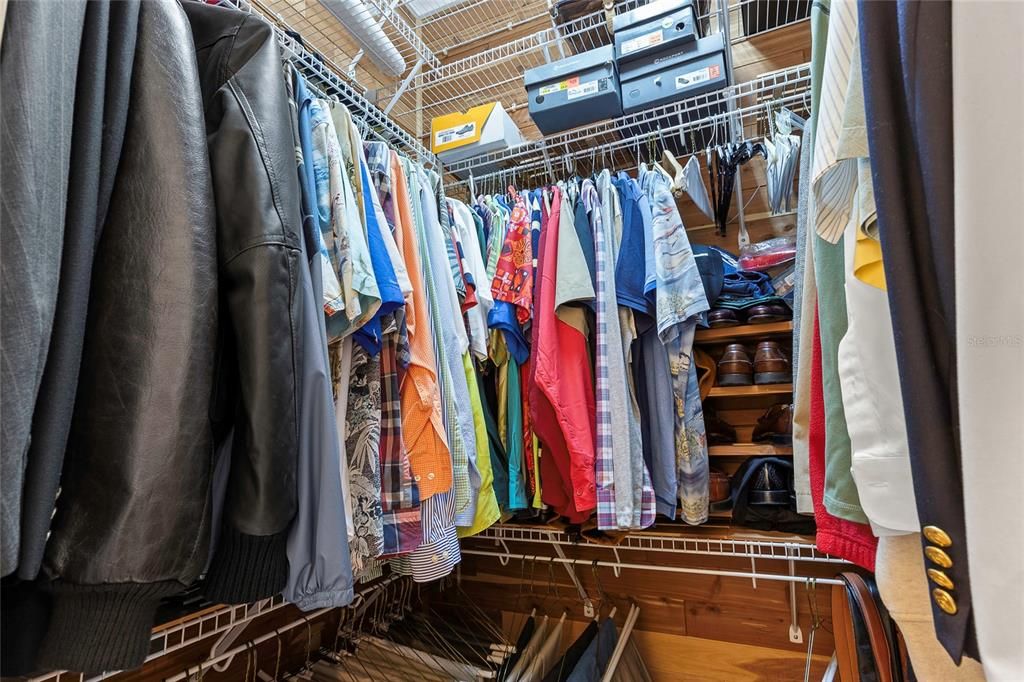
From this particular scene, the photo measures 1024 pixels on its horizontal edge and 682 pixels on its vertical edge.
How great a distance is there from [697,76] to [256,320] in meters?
1.37

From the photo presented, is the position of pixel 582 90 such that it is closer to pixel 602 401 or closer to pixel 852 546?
pixel 602 401

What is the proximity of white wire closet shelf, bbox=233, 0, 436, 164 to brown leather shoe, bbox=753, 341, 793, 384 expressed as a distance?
107 centimetres

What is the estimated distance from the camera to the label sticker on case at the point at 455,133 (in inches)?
63.4

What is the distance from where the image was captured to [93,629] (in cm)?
43

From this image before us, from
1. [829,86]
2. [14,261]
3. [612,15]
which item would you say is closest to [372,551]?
[14,261]

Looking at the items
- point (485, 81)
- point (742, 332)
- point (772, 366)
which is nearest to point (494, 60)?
point (485, 81)

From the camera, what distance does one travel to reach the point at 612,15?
164cm

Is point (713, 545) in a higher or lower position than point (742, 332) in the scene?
Answer: lower

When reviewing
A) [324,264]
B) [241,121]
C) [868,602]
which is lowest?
[868,602]

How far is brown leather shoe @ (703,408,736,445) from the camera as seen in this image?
1334 mm

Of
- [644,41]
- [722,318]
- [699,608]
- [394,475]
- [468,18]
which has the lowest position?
[699,608]

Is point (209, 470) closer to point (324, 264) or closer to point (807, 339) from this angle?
point (324, 264)

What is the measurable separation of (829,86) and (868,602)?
740mm

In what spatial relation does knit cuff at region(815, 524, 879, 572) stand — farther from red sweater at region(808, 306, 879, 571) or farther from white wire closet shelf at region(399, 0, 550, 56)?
white wire closet shelf at region(399, 0, 550, 56)
